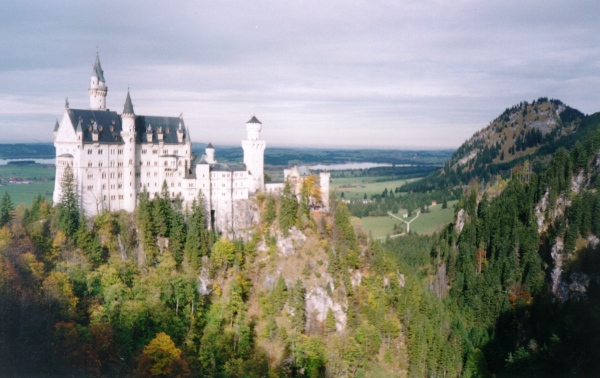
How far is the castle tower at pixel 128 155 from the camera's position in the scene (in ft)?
211

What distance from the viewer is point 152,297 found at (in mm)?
54812

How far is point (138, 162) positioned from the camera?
217ft

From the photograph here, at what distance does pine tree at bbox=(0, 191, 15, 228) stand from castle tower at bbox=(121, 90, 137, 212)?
12209 mm

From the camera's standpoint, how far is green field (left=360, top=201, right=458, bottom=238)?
428 ft

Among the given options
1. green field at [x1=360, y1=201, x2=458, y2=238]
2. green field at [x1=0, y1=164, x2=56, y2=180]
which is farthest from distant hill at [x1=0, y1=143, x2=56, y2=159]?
green field at [x1=360, y1=201, x2=458, y2=238]

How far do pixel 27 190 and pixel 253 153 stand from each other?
28.6m

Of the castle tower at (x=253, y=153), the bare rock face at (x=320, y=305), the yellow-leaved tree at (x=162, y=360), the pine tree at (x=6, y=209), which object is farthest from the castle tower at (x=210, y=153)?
the yellow-leaved tree at (x=162, y=360)

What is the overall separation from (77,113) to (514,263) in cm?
6803

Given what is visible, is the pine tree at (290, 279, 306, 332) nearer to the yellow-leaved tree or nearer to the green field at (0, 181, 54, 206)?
the yellow-leaved tree

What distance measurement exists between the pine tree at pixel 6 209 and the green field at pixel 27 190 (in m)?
1.92

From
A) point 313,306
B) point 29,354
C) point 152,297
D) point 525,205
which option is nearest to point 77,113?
point 152,297

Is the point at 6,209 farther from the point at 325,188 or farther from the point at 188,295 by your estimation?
the point at 325,188

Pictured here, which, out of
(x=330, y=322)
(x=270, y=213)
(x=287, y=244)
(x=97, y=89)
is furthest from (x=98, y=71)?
(x=330, y=322)

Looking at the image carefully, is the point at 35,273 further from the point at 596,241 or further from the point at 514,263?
the point at 596,241
